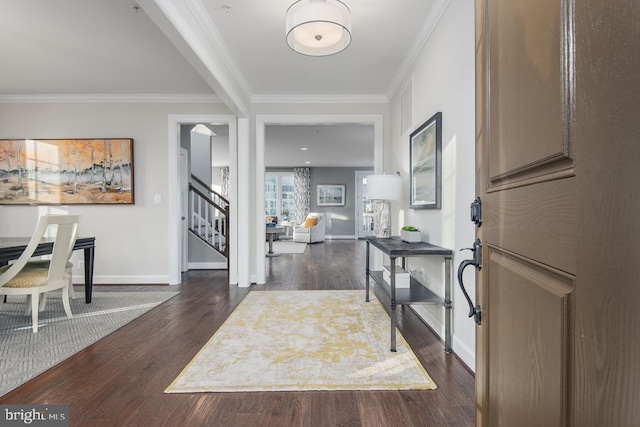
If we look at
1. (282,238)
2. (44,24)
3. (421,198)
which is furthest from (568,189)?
(282,238)

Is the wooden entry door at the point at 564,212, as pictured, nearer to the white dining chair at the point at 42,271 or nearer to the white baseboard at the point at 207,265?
the white dining chair at the point at 42,271

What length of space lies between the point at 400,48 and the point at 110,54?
9.46 ft

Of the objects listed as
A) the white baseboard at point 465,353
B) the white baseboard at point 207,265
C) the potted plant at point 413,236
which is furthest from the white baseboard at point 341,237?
the white baseboard at point 465,353

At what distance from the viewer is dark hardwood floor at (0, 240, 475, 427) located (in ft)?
5.10

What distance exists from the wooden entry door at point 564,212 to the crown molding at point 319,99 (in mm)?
3624

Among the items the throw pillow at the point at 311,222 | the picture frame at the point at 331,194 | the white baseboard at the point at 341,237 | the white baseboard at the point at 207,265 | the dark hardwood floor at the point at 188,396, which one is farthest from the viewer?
the picture frame at the point at 331,194

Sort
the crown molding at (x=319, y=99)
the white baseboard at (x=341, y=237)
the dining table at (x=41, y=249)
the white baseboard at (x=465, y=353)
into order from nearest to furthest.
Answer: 1. the white baseboard at (x=465, y=353)
2. the dining table at (x=41, y=249)
3. the crown molding at (x=319, y=99)
4. the white baseboard at (x=341, y=237)

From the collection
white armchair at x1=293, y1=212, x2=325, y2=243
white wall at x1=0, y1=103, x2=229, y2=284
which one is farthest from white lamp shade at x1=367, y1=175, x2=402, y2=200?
white armchair at x1=293, y1=212, x2=325, y2=243

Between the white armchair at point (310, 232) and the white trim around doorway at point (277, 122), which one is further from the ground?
the white trim around doorway at point (277, 122)

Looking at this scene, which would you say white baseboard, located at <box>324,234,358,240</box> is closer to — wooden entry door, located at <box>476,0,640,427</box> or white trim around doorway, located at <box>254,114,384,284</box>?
white trim around doorway, located at <box>254,114,384,284</box>

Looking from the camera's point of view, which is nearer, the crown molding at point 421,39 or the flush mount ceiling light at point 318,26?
the flush mount ceiling light at point 318,26

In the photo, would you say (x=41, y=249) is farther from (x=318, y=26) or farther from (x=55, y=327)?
(x=318, y=26)

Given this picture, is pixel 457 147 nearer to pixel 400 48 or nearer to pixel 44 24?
pixel 400 48

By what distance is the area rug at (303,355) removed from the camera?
6.06 ft
